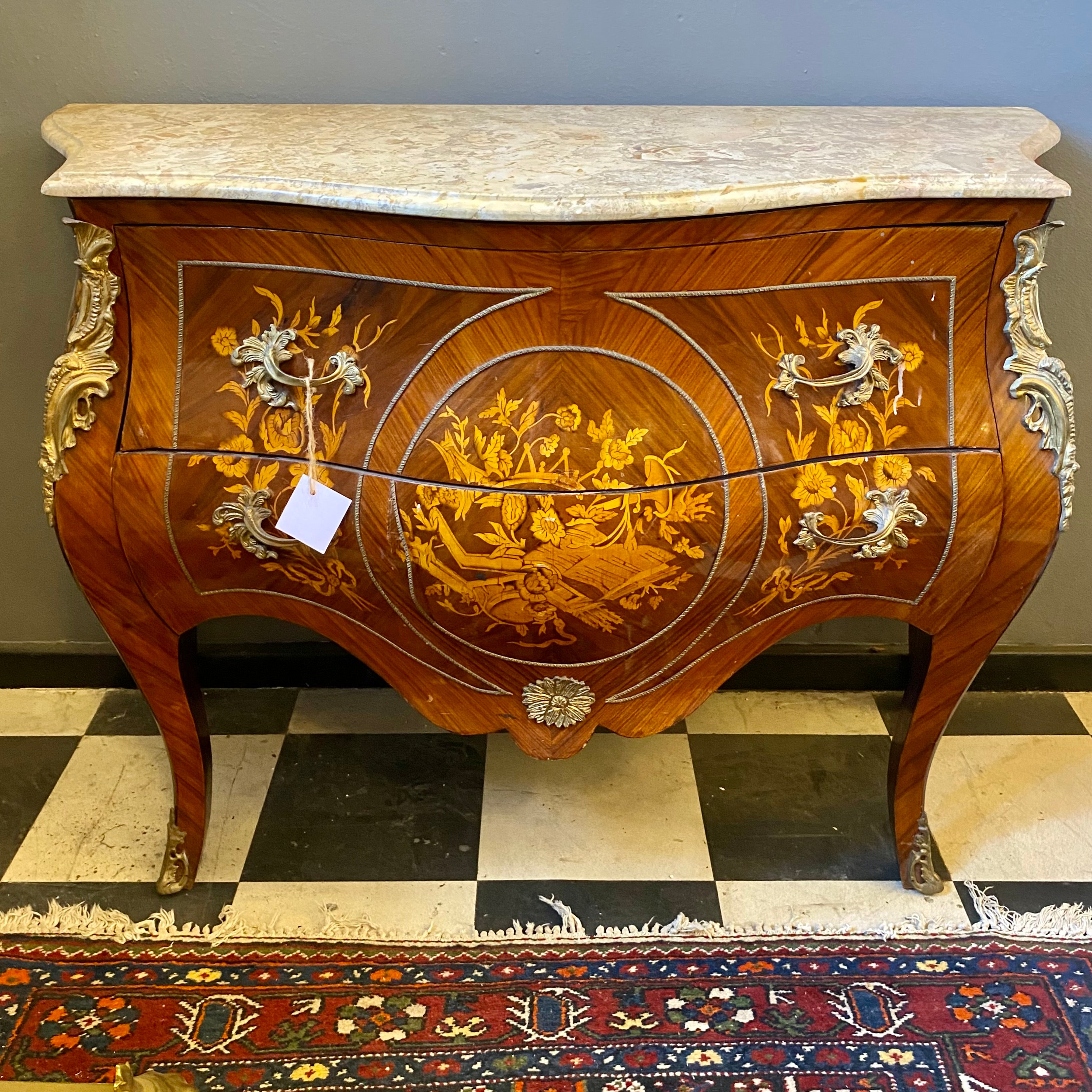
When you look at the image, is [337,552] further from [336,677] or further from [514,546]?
[336,677]

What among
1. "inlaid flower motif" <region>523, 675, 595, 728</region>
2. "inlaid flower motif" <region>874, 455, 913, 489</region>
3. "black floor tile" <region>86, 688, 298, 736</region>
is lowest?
"black floor tile" <region>86, 688, 298, 736</region>

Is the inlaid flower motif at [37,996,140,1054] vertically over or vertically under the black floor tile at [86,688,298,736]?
under

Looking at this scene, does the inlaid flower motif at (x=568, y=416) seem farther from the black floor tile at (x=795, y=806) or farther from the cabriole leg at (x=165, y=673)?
the black floor tile at (x=795, y=806)

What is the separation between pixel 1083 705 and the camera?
164 cm

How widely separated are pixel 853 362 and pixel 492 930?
779 millimetres

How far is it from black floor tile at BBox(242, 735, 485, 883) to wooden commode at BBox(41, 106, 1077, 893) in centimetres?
37

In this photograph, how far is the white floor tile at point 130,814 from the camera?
4.42ft

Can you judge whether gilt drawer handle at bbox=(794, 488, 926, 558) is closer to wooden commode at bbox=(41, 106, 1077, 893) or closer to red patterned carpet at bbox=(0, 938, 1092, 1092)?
wooden commode at bbox=(41, 106, 1077, 893)

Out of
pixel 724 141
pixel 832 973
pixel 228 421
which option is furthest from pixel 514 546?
pixel 832 973

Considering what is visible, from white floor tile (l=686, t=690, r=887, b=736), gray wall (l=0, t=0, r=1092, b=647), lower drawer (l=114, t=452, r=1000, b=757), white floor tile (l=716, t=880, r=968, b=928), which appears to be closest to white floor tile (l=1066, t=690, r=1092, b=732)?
white floor tile (l=686, t=690, r=887, b=736)

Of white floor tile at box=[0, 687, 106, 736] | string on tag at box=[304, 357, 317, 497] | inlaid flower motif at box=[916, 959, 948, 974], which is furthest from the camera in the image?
white floor tile at box=[0, 687, 106, 736]

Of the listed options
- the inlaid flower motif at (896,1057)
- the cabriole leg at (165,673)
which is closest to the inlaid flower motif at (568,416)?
the cabriole leg at (165,673)

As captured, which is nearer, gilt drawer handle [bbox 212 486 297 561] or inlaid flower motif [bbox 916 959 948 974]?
gilt drawer handle [bbox 212 486 297 561]

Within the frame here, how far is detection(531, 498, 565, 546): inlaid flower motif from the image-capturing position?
998 mm
